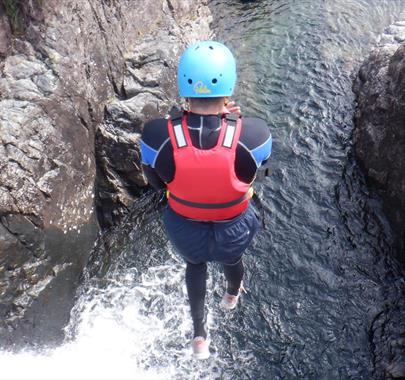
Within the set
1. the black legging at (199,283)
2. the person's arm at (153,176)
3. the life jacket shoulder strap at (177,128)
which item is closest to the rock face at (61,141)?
the black legging at (199,283)

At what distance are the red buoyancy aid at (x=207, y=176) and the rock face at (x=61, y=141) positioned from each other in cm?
255

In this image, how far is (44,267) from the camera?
5.33 m

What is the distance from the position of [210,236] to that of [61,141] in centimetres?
296

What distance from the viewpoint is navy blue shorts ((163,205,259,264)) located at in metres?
3.50

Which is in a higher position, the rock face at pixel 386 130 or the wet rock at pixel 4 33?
the wet rock at pixel 4 33

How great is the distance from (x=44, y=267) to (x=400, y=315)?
3.92 metres

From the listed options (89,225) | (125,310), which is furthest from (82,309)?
(89,225)

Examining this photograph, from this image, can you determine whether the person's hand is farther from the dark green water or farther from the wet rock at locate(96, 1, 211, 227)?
the wet rock at locate(96, 1, 211, 227)

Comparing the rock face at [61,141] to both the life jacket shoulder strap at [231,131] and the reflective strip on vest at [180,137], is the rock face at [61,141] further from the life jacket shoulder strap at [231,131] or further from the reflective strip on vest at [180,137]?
the life jacket shoulder strap at [231,131]

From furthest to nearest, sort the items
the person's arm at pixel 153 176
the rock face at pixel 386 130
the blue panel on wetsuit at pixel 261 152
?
the rock face at pixel 386 130 < the person's arm at pixel 153 176 < the blue panel on wetsuit at pixel 261 152

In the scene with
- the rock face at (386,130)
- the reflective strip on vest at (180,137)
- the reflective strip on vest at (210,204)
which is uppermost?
the reflective strip on vest at (180,137)

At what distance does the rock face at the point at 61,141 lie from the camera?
5.09 meters

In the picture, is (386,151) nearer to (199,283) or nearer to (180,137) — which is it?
(199,283)

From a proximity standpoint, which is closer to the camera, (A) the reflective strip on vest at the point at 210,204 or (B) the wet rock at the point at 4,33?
(A) the reflective strip on vest at the point at 210,204
